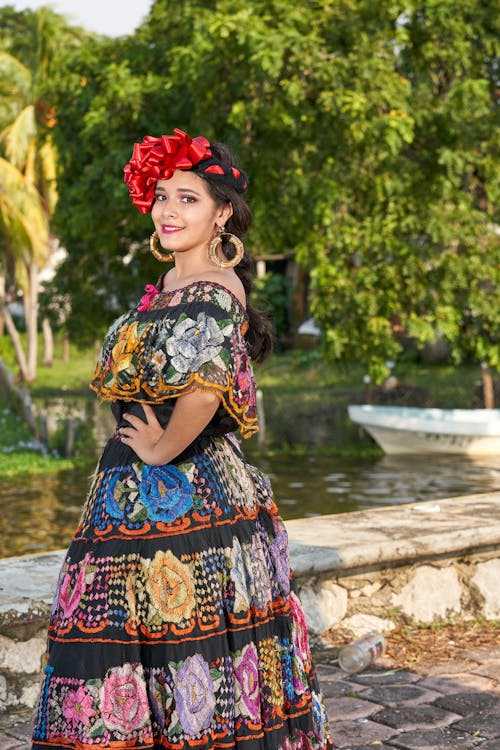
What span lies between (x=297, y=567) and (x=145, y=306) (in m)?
2.13

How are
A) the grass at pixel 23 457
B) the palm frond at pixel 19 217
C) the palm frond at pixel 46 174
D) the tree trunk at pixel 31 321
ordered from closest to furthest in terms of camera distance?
the grass at pixel 23 457 → the palm frond at pixel 19 217 → the palm frond at pixel 46 174 → the tree trunk at pixel 31 321

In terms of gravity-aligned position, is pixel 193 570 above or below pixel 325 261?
A: below

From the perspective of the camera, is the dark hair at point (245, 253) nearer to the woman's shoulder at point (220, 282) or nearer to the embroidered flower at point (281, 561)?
the woman's shoulder at point (220, 282)

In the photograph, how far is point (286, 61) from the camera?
15586 millimetres

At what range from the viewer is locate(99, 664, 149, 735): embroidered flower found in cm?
287

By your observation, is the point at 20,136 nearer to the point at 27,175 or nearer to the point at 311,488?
the point at 27,175

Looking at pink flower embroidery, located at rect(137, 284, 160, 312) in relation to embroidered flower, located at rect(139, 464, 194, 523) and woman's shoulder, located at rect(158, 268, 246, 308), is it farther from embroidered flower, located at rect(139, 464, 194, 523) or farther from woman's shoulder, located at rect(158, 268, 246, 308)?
embroidered flower, located at rect(139, 464, 194, 523)

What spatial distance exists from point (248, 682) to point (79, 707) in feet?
1.51

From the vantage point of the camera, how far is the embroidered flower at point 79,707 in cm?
287

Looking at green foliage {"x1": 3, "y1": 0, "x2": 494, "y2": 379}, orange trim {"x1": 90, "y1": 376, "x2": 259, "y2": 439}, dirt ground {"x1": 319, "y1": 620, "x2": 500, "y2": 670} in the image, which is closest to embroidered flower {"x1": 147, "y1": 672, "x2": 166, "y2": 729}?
orange trim {"x1": 90, "y1": 376, "x2": 259, "y2": 439}

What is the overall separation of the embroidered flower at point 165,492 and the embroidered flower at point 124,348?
0.95 feet

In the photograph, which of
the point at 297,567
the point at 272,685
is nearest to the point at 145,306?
the point at 272,685

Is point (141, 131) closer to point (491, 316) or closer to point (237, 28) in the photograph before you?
point (237, 28)

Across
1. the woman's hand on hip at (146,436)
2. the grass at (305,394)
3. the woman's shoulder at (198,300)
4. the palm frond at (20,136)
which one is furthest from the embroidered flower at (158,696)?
the palm frond at (20,136)
